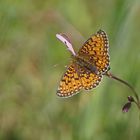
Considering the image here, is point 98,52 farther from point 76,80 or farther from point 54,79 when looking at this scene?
point 54,79

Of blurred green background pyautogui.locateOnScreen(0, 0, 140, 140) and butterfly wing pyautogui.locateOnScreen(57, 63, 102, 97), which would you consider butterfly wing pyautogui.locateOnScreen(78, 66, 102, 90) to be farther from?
blurred green background pyautogui.locateOnScreen(0, 0, 140, 140)

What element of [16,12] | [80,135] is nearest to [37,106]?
[80,135]

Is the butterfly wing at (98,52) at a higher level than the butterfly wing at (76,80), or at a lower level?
higher

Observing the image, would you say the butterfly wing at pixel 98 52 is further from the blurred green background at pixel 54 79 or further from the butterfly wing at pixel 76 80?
the blurred green background at pixel 54 79

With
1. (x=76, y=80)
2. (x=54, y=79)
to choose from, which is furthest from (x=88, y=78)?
(x=54, y=79)

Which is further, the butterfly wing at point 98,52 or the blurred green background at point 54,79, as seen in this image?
the blurred green background at point 54,79

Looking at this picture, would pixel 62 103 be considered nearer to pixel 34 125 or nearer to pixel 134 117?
pixel 34 125

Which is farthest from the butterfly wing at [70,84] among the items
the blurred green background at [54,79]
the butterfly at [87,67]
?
the blurred green background at [54,79]

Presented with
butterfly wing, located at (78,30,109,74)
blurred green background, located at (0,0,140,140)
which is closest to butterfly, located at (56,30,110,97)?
butterfly wing, located at (78,30,109,74)
